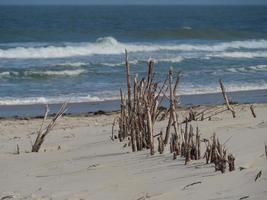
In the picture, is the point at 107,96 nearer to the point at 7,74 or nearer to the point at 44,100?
the point at 44,100

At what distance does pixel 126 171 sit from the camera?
5.92 meters

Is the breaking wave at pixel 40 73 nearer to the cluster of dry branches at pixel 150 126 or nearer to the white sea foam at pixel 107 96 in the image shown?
the white sea foam at pixel 107 96

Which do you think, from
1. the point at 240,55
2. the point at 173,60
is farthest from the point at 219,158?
the point at 240,55

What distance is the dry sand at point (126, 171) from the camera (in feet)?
15.8

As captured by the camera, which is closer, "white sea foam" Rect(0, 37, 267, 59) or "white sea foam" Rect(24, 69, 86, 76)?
"white sea foam" Rect(24, 69, 86, 76)

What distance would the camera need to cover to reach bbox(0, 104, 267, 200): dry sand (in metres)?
4.81

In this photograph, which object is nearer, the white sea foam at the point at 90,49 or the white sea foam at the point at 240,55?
the white sea foam at the point at 90,49

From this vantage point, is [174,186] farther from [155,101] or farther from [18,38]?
[18,38]

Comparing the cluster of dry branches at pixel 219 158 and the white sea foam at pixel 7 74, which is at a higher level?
the white sea foam at pixel 7 74

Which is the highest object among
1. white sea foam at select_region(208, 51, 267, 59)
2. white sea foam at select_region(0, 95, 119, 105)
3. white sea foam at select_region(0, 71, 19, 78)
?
white sea foam at select_region(208, 51, 267, 59)

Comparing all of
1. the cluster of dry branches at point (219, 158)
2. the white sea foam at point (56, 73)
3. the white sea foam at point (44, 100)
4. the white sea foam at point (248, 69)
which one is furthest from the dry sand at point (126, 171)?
the white sea foam at point (248, 69)

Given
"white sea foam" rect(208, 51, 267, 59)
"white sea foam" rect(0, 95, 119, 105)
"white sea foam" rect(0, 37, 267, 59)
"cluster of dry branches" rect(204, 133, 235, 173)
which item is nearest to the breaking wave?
"white sea foam" rect(0, 95, 119, 105)

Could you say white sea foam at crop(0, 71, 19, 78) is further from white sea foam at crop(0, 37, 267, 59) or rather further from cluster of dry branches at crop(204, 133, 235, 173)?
cluster of dry branches at crop(204, 133, 235, 173)

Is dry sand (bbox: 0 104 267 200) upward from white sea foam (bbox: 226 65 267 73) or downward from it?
downward
